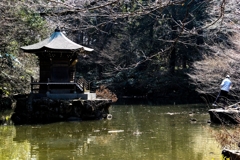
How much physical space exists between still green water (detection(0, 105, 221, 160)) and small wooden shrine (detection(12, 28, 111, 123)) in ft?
3.69

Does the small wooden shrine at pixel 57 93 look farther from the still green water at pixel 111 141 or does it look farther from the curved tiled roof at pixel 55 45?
the still green water at pixel 111 141

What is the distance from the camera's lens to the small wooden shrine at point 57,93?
1466 cm

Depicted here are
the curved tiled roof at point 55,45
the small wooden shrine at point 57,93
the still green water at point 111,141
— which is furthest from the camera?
the curved tiled roof at point 55,45

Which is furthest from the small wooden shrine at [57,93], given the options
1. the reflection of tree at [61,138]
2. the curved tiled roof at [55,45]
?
the reflection of tree at [61,138]

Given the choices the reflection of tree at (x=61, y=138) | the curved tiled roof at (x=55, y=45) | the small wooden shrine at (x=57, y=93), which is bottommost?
the reflection of tree at (x=61, y=138)

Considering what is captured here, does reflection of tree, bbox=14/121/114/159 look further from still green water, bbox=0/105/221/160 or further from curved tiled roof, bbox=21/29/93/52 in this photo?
curved tiled roof, bbox=21/29/93/52

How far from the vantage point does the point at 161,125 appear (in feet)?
42.2

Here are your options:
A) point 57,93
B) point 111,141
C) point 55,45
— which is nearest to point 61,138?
point 111,141

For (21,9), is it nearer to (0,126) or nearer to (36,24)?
(36,24)

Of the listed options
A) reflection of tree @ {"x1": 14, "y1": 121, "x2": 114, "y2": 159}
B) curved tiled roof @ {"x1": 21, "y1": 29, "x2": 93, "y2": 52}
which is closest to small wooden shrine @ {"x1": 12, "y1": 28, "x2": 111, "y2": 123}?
curved tiled roof @ {"x1": 21, "y1": 29, "x2": 93, "y2": 52}

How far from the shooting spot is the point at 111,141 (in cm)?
976

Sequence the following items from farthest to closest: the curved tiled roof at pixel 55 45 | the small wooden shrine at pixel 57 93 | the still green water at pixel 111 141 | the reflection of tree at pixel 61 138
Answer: the curved tiled roof at pixel 55 45 < the small wooden shrine at pixel 57 93 < the reflection of tree at pixel 61 138 < the still green water at pixel 111 141

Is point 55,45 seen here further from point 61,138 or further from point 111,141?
point 111,141

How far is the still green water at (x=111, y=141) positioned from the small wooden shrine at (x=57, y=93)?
112cm
